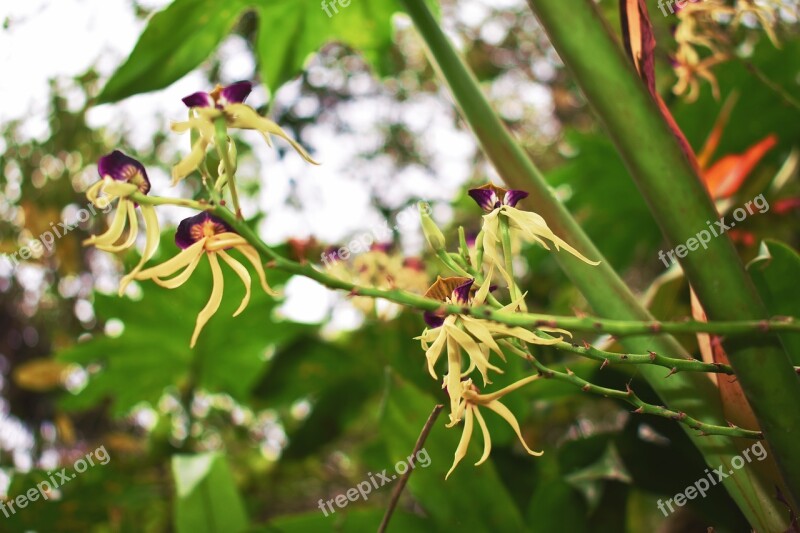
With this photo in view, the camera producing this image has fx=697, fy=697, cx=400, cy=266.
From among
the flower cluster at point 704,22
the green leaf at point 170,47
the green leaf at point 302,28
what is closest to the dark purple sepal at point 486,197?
the flower cluster at point 704,22

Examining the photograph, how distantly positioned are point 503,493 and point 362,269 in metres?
0.47

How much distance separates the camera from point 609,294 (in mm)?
585

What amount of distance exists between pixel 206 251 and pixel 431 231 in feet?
0.52

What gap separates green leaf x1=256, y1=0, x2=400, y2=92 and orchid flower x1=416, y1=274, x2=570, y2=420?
74 centimetres

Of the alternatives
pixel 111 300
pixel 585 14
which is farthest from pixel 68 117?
pixel 585 14

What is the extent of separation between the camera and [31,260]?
81.1 inches

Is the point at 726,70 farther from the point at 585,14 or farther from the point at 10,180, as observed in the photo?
the point at 10,180

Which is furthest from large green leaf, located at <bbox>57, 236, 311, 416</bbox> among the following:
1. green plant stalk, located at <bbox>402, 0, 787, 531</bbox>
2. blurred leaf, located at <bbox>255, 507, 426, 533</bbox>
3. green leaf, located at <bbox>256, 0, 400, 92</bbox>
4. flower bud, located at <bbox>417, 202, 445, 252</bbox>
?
flower bud, located at <bbox>417, 202, 445, 252</bbox>

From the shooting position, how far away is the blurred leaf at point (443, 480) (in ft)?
2.51

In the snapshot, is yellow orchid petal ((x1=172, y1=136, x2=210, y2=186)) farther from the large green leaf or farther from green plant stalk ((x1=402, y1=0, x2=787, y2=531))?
the large green leaf

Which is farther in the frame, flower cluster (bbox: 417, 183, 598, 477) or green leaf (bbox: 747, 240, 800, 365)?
green leaf (bbox: 747, 240, 800, 365)

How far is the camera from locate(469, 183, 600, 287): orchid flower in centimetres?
47

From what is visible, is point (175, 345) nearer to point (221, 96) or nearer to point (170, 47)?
point (170, 47)

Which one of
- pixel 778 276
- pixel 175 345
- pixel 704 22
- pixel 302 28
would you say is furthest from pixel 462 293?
pixel 175 345
